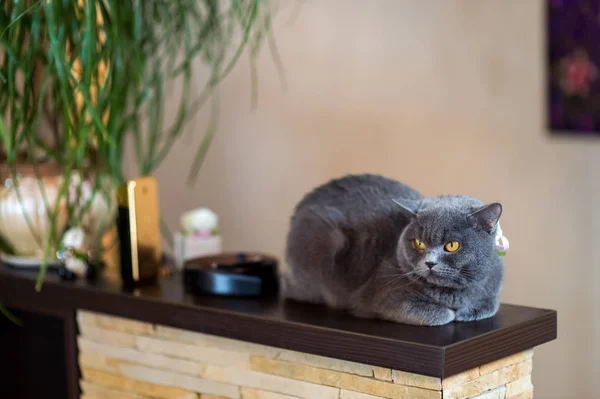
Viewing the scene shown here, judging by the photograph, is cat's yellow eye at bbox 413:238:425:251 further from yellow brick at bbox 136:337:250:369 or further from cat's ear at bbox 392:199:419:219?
yellow brick at bbox 136:337:250:369

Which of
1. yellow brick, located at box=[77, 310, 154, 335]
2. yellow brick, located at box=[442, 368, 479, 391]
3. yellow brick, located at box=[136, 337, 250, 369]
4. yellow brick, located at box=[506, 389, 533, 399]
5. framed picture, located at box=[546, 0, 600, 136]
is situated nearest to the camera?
yellow brick, located at box=[442, 368, 479, 391]

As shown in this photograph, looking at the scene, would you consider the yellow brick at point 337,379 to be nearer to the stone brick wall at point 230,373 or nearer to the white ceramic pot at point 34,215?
the stone brick wall at point 230,373

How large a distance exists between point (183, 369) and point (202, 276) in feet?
0.51

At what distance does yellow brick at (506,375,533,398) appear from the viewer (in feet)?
3.71

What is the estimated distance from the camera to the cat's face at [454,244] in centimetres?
107

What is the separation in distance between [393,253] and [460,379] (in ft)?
0.68

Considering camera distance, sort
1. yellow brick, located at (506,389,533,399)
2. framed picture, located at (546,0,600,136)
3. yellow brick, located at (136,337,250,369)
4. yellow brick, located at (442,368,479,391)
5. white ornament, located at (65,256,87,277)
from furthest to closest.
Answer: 1. framed picture, located at (546,0,600,136)
2. white ornament, located at (65,256,87,277)
3. yellow brick, located at (136,337,250,369)
4. yellow brick, located at (506,389,533,399)
5. yellow brick, located at (442,368,479,391)

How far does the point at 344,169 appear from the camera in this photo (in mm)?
2492

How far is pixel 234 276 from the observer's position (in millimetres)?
1358

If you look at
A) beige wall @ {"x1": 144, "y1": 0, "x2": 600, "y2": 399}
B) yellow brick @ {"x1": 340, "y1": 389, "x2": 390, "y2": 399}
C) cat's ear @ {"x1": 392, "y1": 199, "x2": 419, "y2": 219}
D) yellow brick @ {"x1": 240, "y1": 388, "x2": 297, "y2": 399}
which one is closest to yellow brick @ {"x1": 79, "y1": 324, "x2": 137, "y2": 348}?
yellow brick @ {"x1": 240, "y1": 388, "x2": 297, "y2": 399}

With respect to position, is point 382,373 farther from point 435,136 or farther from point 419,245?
point 435,136

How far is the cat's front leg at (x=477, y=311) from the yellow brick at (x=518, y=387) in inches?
4.0

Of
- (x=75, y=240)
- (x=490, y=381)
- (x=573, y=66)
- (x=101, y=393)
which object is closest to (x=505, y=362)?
(x=490, y=381)

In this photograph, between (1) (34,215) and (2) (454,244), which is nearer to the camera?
(2) (454,244)
